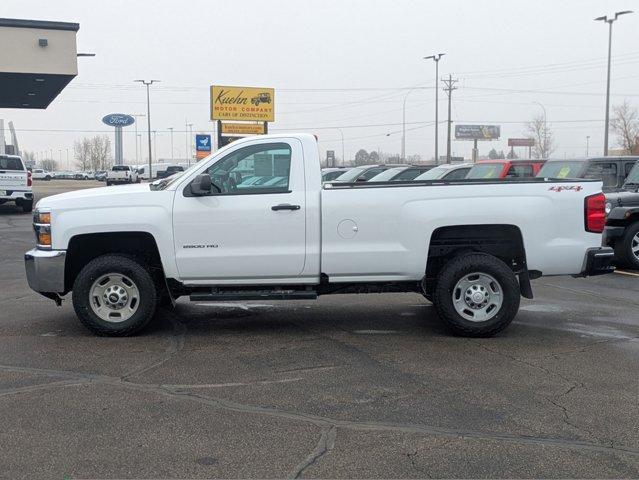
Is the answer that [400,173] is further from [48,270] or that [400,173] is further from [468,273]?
[48,270]

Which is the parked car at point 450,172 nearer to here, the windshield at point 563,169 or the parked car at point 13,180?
the windshield at point 563,169

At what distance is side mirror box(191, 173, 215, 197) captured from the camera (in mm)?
6801

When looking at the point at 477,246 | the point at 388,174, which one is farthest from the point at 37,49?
the point at 477,246

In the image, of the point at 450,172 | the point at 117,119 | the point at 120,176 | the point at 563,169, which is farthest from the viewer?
the point at 117,119

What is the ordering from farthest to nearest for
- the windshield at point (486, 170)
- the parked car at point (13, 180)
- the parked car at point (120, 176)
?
the parked car at point (120, 176) → the parked car at point (13, 180) → the windshield at point (486, 170)

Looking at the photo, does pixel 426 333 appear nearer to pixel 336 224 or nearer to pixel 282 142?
pixel 336 224

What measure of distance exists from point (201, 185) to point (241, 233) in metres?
0.62

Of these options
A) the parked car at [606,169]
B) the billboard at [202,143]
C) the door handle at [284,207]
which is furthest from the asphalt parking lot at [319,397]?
the billboard at [202,143]

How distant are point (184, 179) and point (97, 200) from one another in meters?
0.90

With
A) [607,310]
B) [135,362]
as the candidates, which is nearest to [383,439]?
[135,362]

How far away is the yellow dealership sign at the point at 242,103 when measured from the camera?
37562mm

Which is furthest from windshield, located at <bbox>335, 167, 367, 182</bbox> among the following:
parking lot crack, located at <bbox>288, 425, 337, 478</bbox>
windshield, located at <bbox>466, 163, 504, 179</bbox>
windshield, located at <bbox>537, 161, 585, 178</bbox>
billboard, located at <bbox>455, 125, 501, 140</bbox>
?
billboard, located at <bbox>455, 125, 501, 140</bbox>

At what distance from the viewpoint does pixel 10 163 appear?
79.5 ft

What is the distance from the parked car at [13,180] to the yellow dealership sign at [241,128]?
1422 cm
